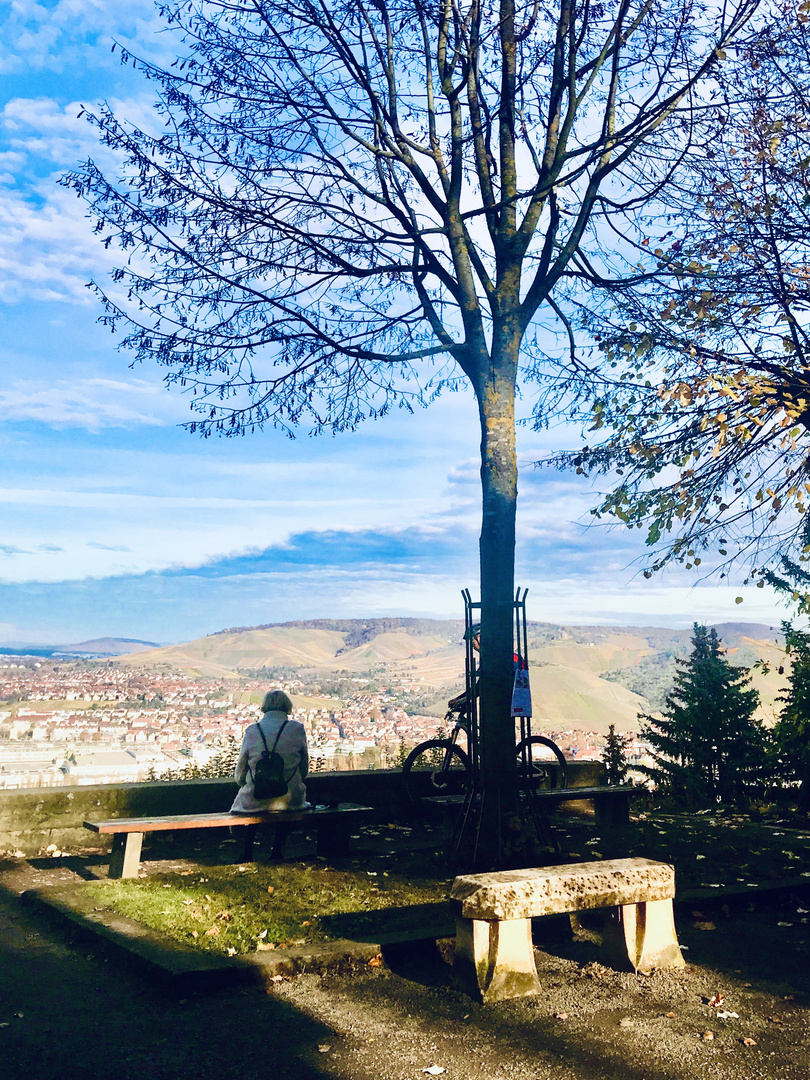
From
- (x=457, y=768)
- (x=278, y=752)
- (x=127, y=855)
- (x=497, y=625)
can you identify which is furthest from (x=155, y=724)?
(x=497, y=625)

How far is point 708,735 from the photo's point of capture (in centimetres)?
1435

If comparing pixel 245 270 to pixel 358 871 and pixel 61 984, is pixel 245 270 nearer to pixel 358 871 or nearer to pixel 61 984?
pixel 358 871

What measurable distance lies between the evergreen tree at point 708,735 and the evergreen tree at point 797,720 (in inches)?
73.3

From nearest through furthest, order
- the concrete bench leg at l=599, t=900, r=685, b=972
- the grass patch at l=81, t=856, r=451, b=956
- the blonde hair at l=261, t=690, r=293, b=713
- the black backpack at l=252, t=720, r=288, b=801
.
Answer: the concrete bench leg at l=599, t=900, r=685, b=972, the grass patch at l=81, t=856, r=451, b=956, the black backpack at l=252, t=720, r=288, b=801, the blonde hair at l=261, t=690, r=293, b=713

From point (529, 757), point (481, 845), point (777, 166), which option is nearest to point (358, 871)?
point (481, 845)

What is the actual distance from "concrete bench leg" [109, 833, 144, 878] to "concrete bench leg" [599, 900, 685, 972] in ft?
12.4

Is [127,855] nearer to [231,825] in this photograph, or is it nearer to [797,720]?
[231,825]

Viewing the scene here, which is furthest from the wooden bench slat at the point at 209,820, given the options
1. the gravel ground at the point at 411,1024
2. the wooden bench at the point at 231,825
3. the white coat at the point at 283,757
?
the gravel ground at the point at 411,1024

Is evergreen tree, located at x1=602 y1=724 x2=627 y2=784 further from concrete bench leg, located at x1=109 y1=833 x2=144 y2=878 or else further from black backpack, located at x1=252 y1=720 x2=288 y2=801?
concrete bench leg, located at x1=109 y1=833 x2=144 y2=878

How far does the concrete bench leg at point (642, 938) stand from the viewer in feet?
15.0

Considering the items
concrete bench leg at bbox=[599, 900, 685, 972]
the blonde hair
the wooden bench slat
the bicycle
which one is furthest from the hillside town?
concrete bench leg at bbox=[599, 900, 685, 972]

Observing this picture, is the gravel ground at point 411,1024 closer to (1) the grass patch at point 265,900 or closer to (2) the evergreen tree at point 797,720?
(1) the grass patch at point 265,900

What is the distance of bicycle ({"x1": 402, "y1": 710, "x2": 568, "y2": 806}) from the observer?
743cm

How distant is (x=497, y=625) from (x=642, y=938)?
2.99 m
